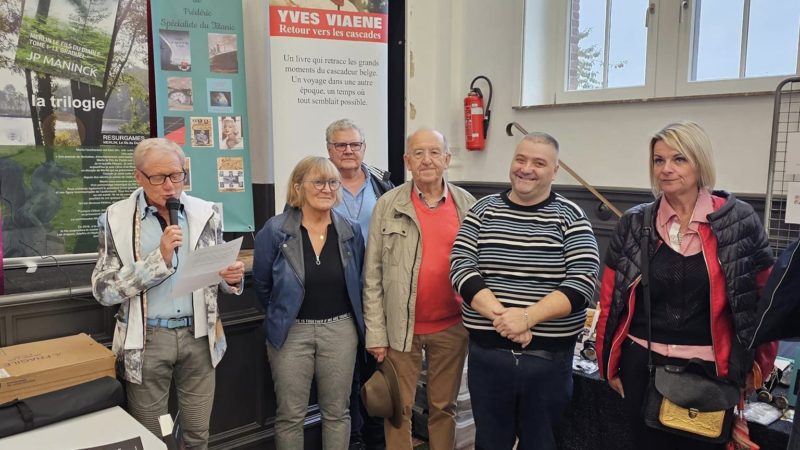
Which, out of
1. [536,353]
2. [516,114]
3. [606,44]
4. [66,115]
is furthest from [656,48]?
[66,115]

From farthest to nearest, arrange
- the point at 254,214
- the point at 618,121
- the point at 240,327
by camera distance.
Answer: the point at 618,121 < the point at 254,214 < the point at 240,327

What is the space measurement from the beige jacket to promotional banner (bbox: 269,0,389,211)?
95cm

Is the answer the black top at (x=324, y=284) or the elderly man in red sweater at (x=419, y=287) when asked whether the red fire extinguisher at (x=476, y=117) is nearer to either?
the elderly man in red sweater at (x=419, y=287)

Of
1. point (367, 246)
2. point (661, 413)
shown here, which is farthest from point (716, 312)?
point (367, 246)

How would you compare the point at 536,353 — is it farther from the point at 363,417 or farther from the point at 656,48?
the point at 656,48

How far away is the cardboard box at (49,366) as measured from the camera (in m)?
1.56

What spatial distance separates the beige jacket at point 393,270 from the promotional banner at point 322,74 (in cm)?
95

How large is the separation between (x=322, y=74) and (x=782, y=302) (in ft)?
7.54

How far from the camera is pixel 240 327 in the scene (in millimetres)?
2451

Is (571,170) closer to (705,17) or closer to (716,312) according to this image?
(705,17)

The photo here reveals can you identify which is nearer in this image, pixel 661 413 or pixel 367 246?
pixel 661 413

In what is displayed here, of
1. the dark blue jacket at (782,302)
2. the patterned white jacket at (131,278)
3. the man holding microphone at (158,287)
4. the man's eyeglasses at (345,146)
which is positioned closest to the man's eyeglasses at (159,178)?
the man holding microphone at (158,287)

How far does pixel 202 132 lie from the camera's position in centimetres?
261

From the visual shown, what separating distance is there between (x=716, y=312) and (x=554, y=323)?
0.45m
